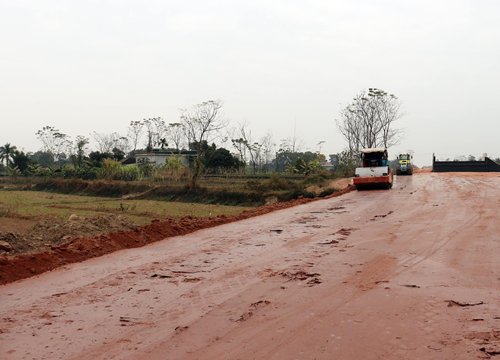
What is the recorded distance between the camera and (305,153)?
7500 centimetres

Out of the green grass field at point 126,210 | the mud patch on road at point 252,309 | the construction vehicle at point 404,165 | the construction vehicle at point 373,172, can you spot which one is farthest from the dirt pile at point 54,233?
the construction vehicle at point 404,165

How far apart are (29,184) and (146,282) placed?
5332cm

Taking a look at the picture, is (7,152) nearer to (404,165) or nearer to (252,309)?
(404,165)

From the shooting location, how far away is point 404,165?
4569 cm

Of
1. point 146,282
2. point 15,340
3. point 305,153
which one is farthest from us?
point 305,153

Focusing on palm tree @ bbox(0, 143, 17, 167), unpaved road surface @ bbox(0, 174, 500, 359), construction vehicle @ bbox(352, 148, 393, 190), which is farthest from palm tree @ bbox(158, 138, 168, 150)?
unpaved road surface @ bbox(0, 174, 500, 359)

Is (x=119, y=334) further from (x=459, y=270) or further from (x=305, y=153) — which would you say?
(x=305, y=153)

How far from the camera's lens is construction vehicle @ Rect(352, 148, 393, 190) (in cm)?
2642

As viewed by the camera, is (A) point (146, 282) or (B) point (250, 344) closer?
(B) point (250, 344)

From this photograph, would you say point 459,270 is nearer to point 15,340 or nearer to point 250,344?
point 250,344

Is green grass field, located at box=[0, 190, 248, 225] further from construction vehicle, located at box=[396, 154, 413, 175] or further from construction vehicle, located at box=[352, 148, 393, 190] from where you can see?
construction vehicle, located at box=[396, 154, 413, 175]

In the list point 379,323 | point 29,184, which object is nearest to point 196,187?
point 29,184

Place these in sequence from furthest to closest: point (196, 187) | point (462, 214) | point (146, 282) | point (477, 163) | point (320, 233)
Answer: point (477, 163) < point (196, 187) < point (462, 214) < point (320, 233) < point (146, 282)

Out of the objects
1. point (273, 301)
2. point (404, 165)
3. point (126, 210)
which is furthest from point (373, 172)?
point (273, 301)
